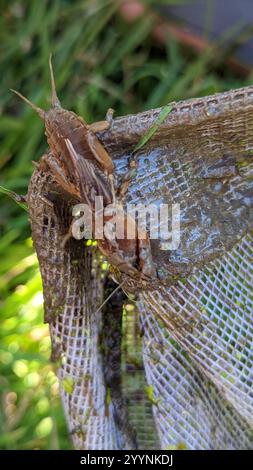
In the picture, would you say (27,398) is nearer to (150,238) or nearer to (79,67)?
(150,238)

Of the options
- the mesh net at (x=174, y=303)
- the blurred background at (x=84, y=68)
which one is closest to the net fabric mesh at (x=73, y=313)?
the mesh net at (x=174, y=303)

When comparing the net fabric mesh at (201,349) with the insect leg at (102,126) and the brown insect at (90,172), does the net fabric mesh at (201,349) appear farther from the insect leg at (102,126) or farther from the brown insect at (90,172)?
the insect leg at (102,126)

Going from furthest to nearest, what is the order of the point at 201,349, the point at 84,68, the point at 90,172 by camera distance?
the point at 84,68 → the point at 201,349 → the point at 90,172

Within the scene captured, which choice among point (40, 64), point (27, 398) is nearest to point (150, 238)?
point (27, 398)

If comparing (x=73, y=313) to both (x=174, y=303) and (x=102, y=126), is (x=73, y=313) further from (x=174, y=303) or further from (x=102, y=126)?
(x=102, y=126)
